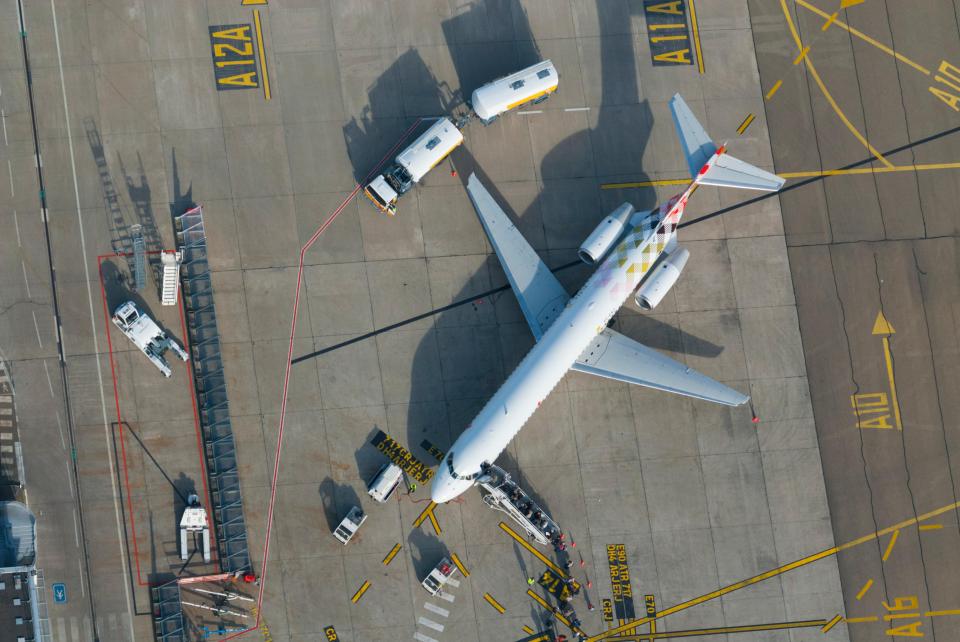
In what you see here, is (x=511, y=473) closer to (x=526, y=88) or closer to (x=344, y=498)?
(x=344, y=498)

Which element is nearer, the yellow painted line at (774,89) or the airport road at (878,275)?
the airport road at (878,275)

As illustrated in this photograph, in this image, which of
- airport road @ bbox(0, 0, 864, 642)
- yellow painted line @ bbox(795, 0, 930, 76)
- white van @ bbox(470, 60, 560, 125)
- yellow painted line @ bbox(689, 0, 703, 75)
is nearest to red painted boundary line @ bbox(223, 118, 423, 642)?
airport road @ bbox(0, 0, 864, 642)

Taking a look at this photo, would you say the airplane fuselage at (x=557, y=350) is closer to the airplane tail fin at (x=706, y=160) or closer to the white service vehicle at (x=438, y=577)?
the airplane tail fin at (x=706, y=160)

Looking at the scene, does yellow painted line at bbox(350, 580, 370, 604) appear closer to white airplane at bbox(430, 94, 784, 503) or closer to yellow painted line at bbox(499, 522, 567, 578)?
white airplane at bbox(430, 94, 784, 503)

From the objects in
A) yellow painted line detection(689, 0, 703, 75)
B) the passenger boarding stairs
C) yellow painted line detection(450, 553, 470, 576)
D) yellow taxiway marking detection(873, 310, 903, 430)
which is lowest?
yellow painted line detection(450, 553, 470, 576)

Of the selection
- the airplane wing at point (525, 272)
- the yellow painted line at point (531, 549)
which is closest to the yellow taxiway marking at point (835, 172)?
the airplane wing at point (525, 272)

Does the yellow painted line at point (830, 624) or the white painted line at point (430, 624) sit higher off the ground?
the white painted line at point (430, 624)

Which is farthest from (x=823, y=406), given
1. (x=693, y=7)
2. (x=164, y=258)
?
(x=164, y=258)
